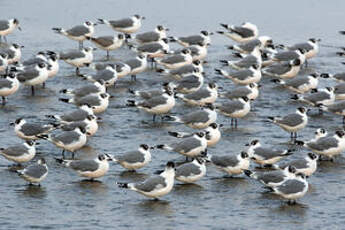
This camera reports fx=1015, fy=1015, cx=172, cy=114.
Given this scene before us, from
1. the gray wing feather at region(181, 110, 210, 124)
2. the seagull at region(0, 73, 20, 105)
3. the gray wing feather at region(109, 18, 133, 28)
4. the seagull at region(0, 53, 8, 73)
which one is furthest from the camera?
the gray wing feather at region(109, 18, 133, 28)

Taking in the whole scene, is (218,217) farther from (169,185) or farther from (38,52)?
(38,52)

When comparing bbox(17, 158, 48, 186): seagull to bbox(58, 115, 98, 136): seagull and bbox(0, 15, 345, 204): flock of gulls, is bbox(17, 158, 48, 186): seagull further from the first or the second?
bbox(58, 115, 98, 136): seagull

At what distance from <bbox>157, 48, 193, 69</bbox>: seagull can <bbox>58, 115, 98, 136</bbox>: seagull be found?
5995mm

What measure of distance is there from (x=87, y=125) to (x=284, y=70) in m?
7.49

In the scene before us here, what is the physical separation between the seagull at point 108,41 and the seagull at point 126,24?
1.80 m

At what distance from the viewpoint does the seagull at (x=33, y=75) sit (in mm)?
24547

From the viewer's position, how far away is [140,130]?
21844mm

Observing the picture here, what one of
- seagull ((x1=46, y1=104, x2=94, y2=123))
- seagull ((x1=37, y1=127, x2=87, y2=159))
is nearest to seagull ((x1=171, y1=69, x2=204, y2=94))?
seagull ((x1=46, y1=104, x2=94, y2=123))

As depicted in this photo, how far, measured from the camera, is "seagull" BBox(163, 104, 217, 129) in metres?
21.5

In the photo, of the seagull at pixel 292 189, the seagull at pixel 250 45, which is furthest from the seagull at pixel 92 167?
the seagull at pixel 250 45

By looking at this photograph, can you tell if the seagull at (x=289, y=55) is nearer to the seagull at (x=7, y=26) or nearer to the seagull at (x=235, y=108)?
the seagull at (x=235, y=108)

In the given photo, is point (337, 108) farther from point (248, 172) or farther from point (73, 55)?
point (73, 55)

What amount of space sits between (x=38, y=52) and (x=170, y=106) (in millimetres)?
6946

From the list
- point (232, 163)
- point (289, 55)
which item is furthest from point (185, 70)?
point (232, 163)
